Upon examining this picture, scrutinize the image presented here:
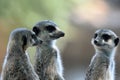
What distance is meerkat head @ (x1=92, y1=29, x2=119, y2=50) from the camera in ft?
7.47

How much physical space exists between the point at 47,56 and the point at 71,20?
3086mm

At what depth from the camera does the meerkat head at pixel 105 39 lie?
2.28 m

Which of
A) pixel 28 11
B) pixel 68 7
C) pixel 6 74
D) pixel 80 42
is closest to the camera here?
pixel 6 74

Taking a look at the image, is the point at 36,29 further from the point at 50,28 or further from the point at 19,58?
the point at 19,58

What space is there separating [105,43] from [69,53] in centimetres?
322

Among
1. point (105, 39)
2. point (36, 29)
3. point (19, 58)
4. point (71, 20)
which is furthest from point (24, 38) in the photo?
point (71, 20)

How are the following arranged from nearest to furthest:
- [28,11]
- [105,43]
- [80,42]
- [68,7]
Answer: [105,43] < [28,11] < [68,7] < [80,42]

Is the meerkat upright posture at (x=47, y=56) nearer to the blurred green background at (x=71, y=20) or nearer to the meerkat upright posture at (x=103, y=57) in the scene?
the meerkat upright posture at (x=103, y=57)

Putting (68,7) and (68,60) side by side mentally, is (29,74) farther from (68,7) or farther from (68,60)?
(68,60)

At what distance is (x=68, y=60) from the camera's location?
5578 mm

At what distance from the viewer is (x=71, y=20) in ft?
17.9

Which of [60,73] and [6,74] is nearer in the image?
[6,74]

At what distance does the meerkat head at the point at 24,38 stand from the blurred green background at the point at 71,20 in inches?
70.9

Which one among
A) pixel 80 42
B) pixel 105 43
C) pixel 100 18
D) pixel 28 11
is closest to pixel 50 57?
pixel 105 43
